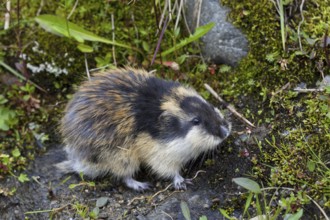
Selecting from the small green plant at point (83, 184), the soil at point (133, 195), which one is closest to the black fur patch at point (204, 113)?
the soil at point (133, 195)

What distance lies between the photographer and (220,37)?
19.5 ft

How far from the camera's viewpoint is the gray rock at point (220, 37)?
5883mm

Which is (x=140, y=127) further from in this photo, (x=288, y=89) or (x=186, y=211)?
(x=288, y=89)

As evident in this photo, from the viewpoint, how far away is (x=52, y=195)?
17.9ft

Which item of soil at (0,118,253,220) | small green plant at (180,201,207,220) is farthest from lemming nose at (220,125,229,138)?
small green plant at (180,201,207,220)

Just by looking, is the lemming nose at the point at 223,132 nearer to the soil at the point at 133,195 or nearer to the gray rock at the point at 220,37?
the soil at the point at 133,195

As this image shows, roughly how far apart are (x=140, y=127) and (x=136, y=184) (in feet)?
2.02

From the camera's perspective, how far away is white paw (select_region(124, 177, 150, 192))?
17.7 ft

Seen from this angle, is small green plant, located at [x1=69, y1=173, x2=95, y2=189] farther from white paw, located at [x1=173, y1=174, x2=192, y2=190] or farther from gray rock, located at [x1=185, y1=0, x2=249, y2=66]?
gray rock, located at [x1=185, y1=0, x2=249, y2=66]

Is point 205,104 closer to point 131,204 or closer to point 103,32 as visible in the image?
point 131,204

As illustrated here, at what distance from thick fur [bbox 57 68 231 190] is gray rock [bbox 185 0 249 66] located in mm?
802

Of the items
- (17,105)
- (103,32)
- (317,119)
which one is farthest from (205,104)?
(17,105)

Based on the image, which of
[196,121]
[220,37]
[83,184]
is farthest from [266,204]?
[220,37]

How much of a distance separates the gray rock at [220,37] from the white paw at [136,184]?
1.70m
